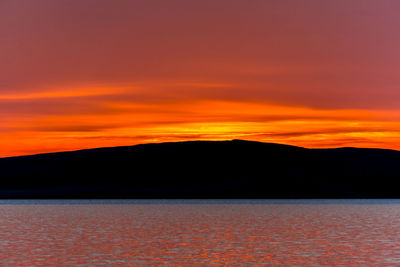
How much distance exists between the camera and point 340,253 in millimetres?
45156

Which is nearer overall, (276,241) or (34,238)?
(276,241)

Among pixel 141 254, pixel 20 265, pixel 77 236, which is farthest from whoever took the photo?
pixel 77 236

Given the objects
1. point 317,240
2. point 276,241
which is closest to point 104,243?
point 276,241

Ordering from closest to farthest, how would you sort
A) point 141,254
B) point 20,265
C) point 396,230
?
point 20,265
point 141,254
point 396,230

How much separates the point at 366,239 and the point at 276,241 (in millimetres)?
7408

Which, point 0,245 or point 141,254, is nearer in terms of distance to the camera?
point 141,254

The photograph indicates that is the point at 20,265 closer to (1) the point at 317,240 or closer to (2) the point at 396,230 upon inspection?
(1) the point at 317,240

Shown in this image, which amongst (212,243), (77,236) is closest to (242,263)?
(212,243)

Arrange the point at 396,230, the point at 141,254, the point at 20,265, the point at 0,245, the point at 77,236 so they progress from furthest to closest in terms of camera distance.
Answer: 1. the point at 396,230
2. the point at 77,236
3. the point at 0,245
4. the point at 141,254
5. the point at 20,265

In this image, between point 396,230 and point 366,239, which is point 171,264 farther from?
point 396,230

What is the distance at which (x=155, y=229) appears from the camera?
69.2 m

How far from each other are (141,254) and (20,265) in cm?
813

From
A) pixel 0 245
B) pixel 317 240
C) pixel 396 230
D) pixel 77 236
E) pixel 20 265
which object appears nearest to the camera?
pixel 20 265

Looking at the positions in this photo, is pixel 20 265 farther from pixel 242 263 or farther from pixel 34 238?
pixel 34 238
